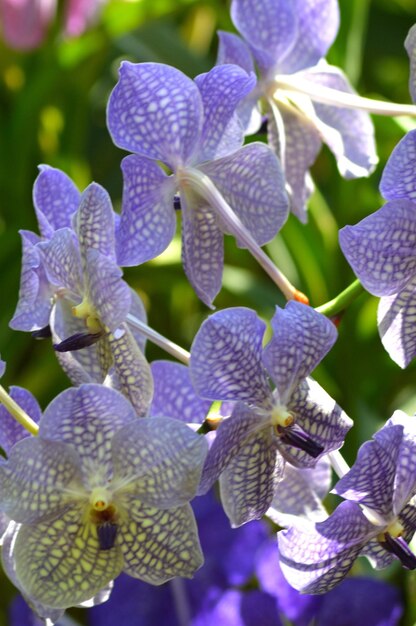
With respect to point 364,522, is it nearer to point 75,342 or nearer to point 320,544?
point 320,544

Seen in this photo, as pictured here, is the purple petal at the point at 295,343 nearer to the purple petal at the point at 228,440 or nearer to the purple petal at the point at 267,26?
the purple petal at the point at 228,440

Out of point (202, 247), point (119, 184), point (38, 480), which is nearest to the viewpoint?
point (38, 480)

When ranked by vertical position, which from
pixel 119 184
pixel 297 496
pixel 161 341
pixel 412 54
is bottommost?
pixel 119 184

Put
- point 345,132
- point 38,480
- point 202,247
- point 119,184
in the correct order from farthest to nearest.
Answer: point 119,184 < point 345,132 < point 202,247 < point 38,480

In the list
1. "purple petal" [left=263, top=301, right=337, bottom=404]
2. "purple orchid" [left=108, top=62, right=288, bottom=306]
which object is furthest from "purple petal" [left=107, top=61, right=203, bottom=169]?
"purple petal" [left=263, top=301, right=337, bottom=404]

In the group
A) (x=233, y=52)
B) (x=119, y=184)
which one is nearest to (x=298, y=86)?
(x=233, y=52)

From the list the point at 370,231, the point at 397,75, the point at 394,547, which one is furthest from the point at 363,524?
the point at 397,75
